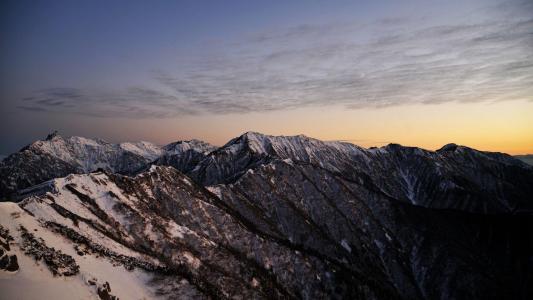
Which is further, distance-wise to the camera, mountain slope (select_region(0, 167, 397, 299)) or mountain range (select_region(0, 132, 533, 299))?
mountain slope (select_region(0, 167, 397, 299))

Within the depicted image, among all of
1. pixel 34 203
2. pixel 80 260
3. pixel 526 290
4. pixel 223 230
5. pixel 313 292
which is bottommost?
pixel 526 290

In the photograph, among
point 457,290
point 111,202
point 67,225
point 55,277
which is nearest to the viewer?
point 55,277

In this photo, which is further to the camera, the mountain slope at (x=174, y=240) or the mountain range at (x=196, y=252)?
the mountain slope at (x=174, y=240)

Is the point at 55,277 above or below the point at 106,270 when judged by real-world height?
above

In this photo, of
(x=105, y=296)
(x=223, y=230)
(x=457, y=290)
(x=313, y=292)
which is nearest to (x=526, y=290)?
(x=457, y=290)

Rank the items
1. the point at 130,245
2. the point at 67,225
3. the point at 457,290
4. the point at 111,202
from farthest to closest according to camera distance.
Answer: 1. the point at 457,290
2. the point at 111,202
3. the point at 130,245
4. the point at 67,225

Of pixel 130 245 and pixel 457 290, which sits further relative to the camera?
pixel 457 290

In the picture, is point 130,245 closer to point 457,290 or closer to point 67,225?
point 67,225

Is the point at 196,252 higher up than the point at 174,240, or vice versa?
the point at 174,240

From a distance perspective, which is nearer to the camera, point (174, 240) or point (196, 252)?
point (174, 240)

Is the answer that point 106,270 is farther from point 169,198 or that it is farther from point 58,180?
point 169,198
